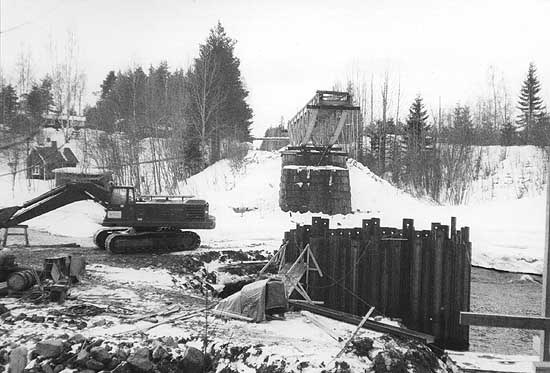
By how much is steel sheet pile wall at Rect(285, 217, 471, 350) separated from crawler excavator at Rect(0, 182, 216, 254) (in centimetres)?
512

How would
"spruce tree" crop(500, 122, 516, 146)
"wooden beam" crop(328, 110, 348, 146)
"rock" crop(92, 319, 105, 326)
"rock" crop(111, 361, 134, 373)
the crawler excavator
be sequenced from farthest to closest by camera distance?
"spruce tree" crop(500, 122, 516, 146) → "wooden beam" crop(328, 110, 348, 146) → the crawler excavator → "rock" crop(92, 319, 105, 326) → "rock" crop(111, 361, 134, 373)

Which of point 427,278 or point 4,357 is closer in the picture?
point 4,357

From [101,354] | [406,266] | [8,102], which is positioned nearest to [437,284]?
[406,266]

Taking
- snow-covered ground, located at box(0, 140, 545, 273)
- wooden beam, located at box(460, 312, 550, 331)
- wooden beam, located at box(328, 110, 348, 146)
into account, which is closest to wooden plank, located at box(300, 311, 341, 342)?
wooden beam, located at box(460, 312, 550, 331)

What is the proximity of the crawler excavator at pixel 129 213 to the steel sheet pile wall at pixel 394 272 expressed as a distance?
512cm

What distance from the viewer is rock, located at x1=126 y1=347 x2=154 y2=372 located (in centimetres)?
668

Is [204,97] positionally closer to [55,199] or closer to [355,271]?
[55,199]

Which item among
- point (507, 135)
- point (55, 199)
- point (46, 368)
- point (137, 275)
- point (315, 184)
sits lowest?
point (46, 368)

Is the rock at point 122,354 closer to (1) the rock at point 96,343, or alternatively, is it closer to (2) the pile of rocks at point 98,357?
(2) the pile of rocks at point 98,357

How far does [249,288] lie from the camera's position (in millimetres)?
8734

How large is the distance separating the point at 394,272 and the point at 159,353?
5392 mm

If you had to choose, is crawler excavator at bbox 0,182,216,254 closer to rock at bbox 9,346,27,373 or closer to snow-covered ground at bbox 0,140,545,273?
snow-covered ground at bbox 0,140,545,273

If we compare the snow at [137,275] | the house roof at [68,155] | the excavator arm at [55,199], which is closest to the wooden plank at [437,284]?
the snow at [137,275]

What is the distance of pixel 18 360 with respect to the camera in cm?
676
